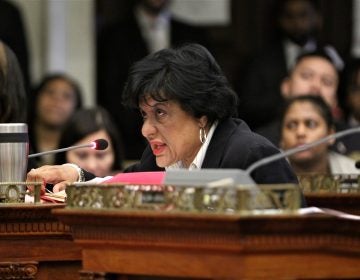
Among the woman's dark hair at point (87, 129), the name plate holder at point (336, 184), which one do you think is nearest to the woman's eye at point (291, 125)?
the woman's dark hair at point (87, 129)

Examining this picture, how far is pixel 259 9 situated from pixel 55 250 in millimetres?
6158

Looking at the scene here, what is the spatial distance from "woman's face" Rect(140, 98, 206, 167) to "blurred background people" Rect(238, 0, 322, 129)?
4.36 metres

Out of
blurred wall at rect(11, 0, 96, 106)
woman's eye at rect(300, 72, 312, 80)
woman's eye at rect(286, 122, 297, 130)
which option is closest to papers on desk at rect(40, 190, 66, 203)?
woman's eye at rect(286, 122, 297, 130)

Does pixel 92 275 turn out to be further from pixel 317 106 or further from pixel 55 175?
pixel 317 106

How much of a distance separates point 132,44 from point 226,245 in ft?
19.5

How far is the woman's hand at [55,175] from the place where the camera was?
178 inches

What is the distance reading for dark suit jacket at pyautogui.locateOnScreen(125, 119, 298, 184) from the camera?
4.21 m

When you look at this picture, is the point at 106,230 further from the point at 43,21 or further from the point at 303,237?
the point at 43,21

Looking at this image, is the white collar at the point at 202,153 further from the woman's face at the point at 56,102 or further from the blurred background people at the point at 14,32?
the woman's face at the point at 56,102

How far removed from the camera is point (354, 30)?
389 inches

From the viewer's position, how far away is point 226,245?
128 inches

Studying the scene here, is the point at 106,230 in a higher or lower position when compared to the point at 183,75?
lower

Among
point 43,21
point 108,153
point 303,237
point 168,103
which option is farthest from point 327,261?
point 43,21

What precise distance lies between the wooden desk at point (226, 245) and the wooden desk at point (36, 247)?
0.64 meters
